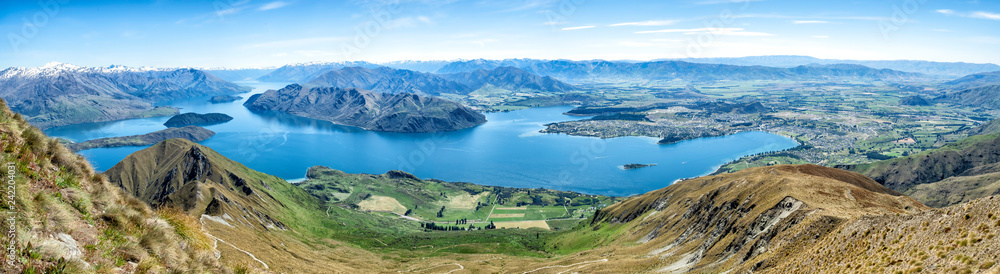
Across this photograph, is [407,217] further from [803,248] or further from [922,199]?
[922,199]

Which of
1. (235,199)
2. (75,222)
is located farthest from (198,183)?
(75,222)

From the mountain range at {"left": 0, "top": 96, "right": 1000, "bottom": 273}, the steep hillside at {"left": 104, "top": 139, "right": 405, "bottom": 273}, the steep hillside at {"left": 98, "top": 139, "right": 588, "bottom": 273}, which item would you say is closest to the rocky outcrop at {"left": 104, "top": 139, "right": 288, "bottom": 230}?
the steep hillside at {"left": 104, "top": 139, "right": 405, "bottom": 273}

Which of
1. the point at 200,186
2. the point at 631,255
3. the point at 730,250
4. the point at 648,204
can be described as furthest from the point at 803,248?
the point at 200,186

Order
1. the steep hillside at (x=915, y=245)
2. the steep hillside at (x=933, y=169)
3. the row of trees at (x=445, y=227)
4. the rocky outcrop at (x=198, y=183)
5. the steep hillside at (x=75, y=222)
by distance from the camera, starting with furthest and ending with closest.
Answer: the row of trees at (x=445, y=227) → the steep hillside at (x=933, y=169) → the rocky outcrop at (x=198, y=183) → the steep hillside at (x=915, y=245) → the steep hillside at (x=75, y=222)

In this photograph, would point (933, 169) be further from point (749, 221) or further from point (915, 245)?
point (915, 245)

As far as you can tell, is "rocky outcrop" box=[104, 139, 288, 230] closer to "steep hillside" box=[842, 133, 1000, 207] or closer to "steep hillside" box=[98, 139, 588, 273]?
"steep hillside" box=[98, 139, 588, 273]

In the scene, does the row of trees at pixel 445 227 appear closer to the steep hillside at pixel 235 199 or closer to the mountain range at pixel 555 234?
the steep hillside at pixel 235 199

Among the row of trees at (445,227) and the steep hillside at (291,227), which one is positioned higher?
the steep hillside at (291,227)

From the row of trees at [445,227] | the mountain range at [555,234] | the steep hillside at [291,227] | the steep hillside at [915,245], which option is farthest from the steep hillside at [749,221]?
the row of trees at [445,227]
